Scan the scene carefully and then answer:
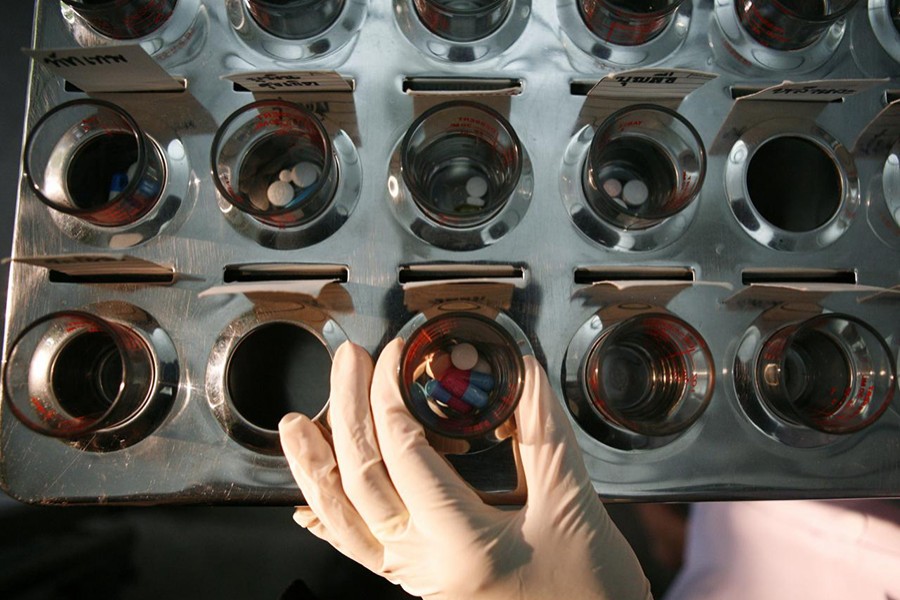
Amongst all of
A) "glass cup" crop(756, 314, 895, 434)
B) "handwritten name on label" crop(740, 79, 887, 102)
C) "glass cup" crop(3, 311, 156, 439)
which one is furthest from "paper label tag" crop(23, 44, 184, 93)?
"glass cup" crop(756, 314, 895, 434)

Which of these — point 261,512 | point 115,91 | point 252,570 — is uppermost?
point 115,91

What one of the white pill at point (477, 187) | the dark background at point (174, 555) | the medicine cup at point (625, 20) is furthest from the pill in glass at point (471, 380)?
the dark background at point (174, 555)

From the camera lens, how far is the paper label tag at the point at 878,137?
1082 millimetres

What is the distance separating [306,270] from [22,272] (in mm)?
559

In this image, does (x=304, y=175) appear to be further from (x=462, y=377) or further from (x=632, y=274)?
(x=632, y=274)

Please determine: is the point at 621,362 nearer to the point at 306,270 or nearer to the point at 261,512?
the point at 306,270

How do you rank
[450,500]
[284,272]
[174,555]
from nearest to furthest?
[450,500] → [284,272] → [174,555]

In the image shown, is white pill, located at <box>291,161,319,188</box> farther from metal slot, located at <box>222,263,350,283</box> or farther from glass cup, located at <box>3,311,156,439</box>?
glass cup, located at <box>3,311,156,439</box>

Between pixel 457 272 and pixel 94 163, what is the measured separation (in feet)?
2.45

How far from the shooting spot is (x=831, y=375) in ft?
3.53

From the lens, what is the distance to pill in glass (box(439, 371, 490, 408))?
3.20 feet

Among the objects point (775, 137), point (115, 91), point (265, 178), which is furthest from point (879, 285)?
point (115, 91)

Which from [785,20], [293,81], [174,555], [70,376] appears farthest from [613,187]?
[174,555]

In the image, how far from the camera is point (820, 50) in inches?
43.9
